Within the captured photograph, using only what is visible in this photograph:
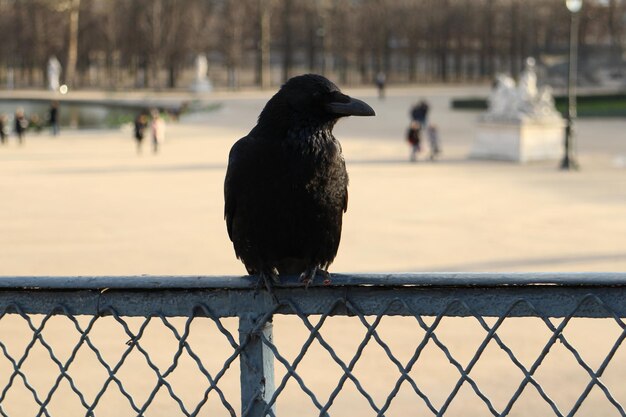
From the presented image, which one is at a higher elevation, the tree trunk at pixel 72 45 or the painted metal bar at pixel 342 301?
the tree trunk at pixel 72 45

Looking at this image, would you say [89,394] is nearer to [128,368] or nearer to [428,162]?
[128,368]

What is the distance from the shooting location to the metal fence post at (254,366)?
2.75 m

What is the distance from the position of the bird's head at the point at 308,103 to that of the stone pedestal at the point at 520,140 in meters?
23.5

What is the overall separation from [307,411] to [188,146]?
25.0 metres

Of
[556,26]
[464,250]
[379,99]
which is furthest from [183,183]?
[556,26]

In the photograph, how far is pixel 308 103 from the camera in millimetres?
3396

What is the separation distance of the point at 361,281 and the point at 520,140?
79.6 ft

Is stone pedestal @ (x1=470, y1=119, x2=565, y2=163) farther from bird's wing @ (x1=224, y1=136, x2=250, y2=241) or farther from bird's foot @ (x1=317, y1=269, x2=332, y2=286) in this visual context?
bird's foot @ (x1=317, y1=269, x2=332, y2=286)

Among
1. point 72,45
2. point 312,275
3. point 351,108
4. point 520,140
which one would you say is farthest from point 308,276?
point 72,45

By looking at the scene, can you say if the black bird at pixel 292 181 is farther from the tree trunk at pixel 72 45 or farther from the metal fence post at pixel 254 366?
the tree trunk at pixel 72 45

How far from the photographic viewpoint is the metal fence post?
2754 mm

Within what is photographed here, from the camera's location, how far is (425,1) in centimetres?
9519

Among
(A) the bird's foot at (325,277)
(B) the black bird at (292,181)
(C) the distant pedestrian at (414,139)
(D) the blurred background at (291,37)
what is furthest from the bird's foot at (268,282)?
(D) the blurred background at (291,37)

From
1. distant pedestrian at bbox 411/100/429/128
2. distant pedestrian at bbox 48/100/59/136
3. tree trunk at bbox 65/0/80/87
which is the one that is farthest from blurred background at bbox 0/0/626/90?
distant pedestrian at bbox 411/100/429/128
